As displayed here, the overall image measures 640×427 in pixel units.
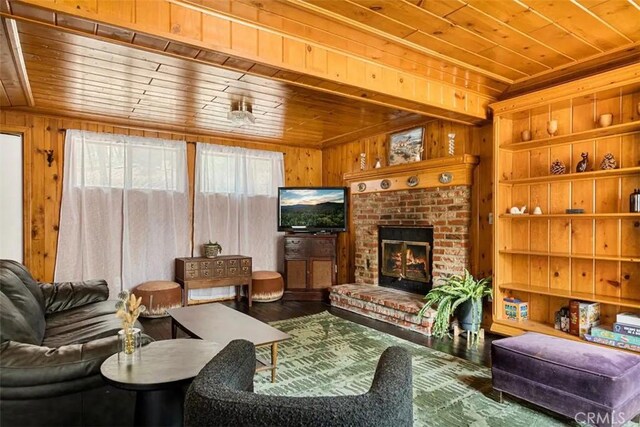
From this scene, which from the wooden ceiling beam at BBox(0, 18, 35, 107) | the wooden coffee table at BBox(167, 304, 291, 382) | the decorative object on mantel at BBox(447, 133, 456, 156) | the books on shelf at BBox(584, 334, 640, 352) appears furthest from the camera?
the decorative object on mantel at BBox(447, 133, 456, 156)

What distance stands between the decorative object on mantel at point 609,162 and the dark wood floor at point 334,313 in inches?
69.3

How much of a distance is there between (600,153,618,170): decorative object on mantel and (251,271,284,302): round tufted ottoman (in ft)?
12.9

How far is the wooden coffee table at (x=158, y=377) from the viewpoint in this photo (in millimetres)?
1543

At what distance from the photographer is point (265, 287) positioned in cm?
529

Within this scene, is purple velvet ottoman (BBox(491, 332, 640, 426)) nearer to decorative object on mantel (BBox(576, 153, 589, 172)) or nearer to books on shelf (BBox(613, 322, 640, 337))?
books on shelf (BBox(613, 322, 640, 337))

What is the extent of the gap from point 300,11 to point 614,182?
2.75 metres

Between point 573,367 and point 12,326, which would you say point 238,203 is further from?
point 573,367

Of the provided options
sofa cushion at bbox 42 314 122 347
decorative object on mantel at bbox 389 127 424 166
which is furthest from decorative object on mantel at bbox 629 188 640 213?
sofa cushion at bbox 42 314 122 347

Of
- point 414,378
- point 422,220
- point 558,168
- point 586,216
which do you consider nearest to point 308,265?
point 422,220

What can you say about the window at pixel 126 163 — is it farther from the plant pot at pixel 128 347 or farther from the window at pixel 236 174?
the plant pot at pixel 128 347

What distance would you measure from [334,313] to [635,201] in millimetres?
3115

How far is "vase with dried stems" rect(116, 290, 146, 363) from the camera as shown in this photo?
1.75m

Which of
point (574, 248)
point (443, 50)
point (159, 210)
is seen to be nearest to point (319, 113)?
point (443, 50)

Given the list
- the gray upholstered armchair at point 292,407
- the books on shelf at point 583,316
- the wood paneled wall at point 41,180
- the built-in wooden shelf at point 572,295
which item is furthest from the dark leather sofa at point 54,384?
the books on shelf at point 583,316
